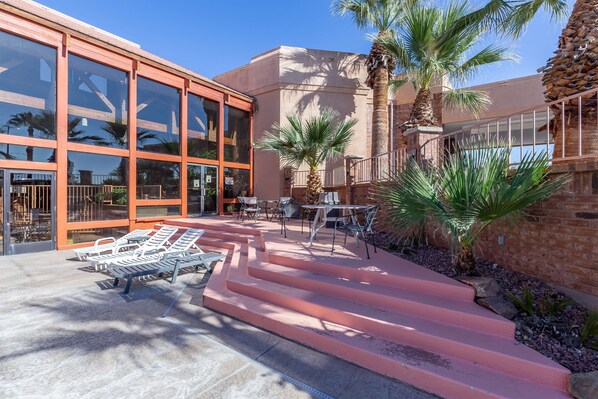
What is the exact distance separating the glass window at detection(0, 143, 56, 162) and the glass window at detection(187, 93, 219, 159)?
4.46m

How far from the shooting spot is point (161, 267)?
5.50m

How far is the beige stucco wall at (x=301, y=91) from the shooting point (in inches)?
531

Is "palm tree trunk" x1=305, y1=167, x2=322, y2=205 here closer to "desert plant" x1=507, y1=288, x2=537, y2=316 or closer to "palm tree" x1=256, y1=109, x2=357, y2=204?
"palm tree" x1=256, y1=109, x2=357, y2=204

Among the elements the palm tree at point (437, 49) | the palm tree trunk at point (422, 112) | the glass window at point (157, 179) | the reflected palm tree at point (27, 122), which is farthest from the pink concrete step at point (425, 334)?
the reflected palm tree at point (27, 122)

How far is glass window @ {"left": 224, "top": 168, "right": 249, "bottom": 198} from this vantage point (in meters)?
13.4

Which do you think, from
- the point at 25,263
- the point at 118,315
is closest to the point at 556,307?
the point at 118,315

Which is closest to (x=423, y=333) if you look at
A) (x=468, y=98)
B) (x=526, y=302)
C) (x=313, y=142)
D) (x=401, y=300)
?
(x=401, y=300)

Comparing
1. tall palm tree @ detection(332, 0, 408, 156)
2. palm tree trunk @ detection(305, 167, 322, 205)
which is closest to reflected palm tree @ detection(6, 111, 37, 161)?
palm tree trunk @ detection(305, 167, 322, 205)

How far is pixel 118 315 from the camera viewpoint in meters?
4.11

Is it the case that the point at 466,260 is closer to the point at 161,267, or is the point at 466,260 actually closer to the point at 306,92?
the point at 161,267

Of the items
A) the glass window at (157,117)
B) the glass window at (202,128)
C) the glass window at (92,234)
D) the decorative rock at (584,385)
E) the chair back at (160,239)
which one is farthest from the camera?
the glass window at (202,128)

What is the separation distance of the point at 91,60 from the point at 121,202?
15.3 ft

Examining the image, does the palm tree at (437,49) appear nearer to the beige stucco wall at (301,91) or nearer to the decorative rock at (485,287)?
the beige stucco wall at (301,91)

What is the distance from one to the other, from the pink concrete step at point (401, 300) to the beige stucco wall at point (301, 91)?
9177mm
